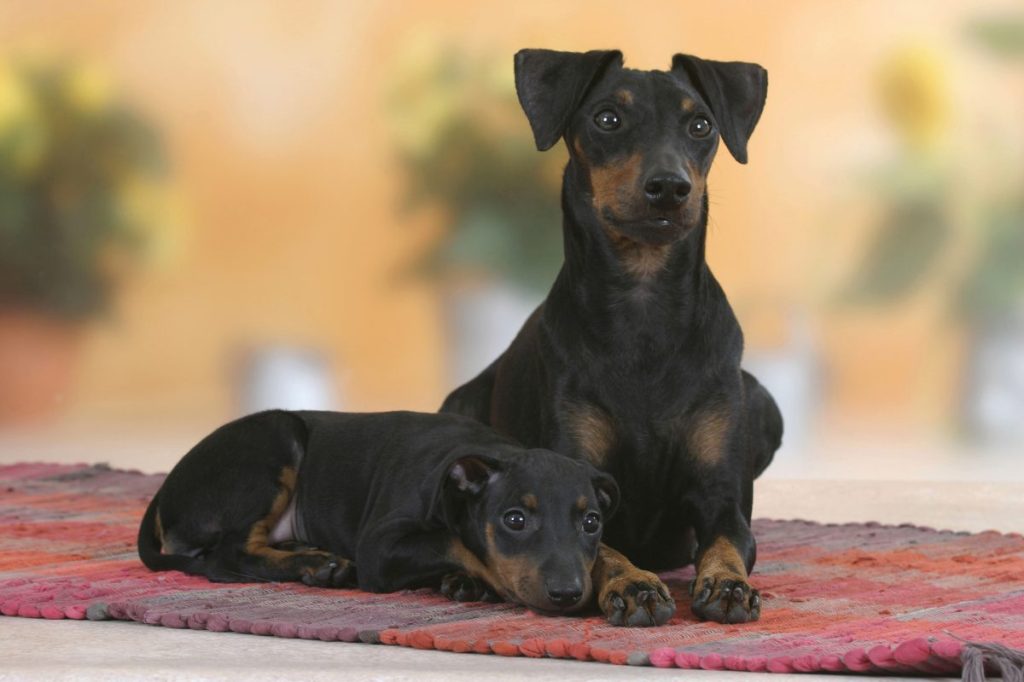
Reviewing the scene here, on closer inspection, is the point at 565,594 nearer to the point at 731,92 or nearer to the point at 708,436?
the point at 708,436

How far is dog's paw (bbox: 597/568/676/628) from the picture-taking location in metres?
3.31

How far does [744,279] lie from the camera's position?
7215mm

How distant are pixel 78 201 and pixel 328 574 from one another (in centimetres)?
398

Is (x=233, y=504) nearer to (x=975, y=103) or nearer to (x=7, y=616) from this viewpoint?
(x=7, y=616)

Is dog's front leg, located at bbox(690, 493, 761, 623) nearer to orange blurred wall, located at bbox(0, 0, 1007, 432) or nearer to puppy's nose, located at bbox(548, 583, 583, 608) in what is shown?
puppy's nose, located at bbox(548, 583, 583, 608)

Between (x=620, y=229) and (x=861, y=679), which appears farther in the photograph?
(x=620, y=229)

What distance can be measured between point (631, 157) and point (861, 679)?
1.28 meters

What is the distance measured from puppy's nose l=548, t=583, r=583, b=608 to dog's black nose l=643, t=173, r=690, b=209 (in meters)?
0.81

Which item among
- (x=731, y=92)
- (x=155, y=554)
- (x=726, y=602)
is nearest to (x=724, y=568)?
(x=726, y=602)

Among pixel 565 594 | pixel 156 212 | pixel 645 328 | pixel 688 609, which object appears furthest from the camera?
pixel 156 212

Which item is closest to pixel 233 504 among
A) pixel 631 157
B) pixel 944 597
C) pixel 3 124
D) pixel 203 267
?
pixel 631 157

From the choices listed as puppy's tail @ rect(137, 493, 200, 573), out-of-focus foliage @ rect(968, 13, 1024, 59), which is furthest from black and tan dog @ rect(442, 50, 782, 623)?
out-of-focus foliage @ rect(968, 13, 1024, 59)

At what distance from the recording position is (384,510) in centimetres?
387

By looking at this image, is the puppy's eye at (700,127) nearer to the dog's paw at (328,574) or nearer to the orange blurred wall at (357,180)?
the dog's paw at (328,574)
